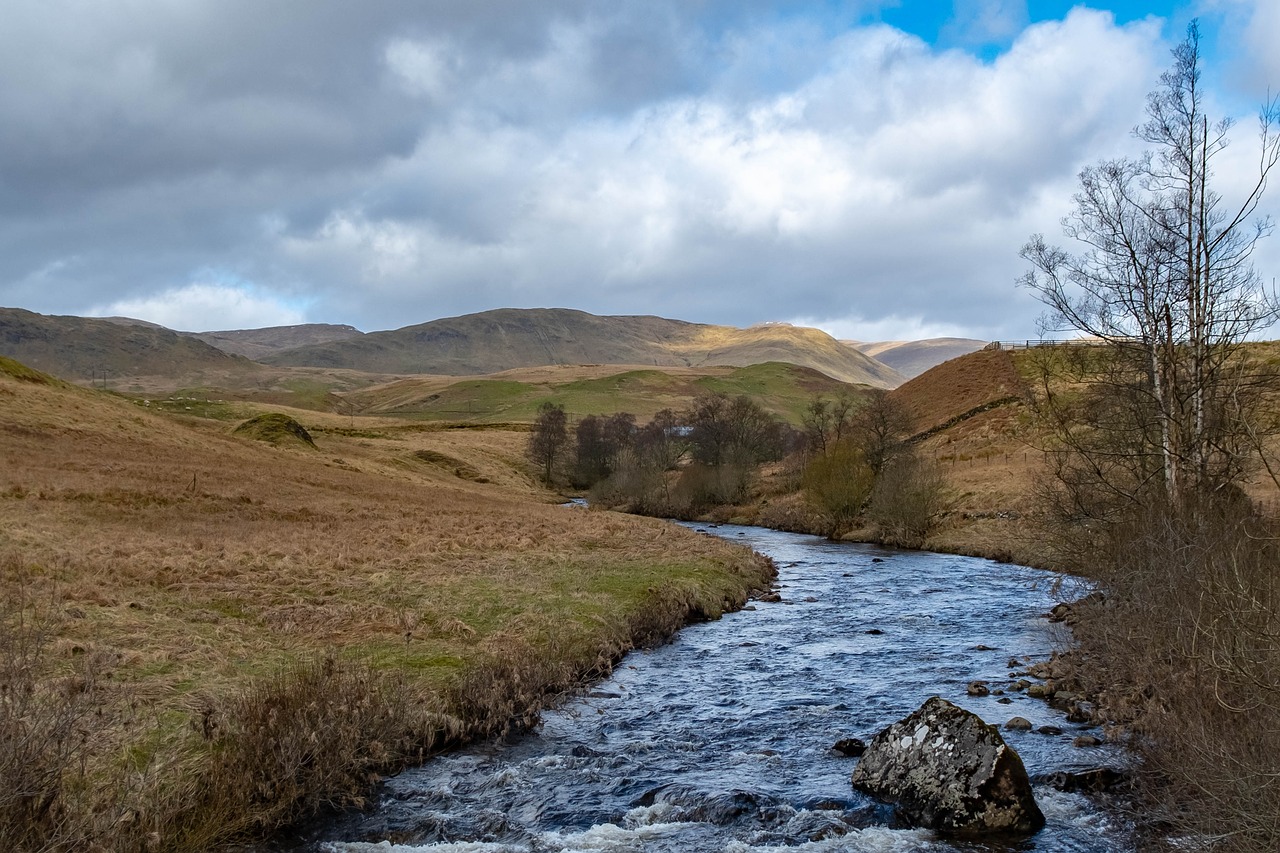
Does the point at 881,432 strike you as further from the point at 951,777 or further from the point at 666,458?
the point at 951,777

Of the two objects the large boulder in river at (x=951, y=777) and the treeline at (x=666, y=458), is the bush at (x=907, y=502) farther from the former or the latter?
the large boulder in river at (x=951, y=777)

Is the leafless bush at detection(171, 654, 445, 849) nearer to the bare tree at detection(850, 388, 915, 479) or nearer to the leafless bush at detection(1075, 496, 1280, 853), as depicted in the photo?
the leafless bush at detection(1075, 496, 1280, 853)

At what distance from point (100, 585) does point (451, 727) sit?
35.1 ft

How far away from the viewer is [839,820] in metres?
11.8

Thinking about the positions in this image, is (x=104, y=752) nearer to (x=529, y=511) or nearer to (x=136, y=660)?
(x=136, y=660)

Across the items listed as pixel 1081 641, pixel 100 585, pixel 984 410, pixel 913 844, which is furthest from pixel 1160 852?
pixel 984 410

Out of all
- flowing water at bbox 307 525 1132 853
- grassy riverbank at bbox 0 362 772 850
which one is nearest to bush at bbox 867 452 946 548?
grassy riverbank at bbox 0 362 772 850

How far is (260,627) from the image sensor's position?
18.4 meters

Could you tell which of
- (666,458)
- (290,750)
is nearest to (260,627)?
(290,750)

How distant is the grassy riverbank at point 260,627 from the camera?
10164 millimetres

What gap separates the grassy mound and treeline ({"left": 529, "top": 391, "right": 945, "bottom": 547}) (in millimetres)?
27664

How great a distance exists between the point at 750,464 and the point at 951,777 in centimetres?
6514

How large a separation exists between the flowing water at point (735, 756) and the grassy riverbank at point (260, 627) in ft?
3.44

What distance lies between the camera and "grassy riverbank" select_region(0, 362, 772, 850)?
1016cm
